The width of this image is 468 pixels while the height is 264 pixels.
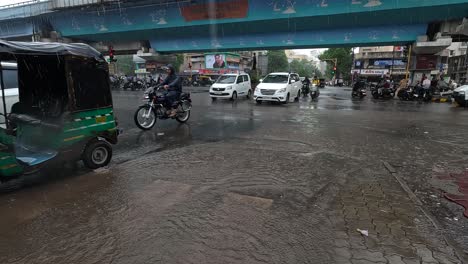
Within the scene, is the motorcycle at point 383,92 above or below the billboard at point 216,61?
below

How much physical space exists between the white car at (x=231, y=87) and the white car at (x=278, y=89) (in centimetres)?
239

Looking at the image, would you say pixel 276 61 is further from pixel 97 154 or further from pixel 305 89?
pixel 97 154

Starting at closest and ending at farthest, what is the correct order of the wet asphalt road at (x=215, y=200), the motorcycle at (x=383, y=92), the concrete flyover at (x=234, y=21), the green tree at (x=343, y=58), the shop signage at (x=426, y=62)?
the wet asphalt road at (x=215, y=200) → the concrete flyover at (x=234, y=21) → the motorcycle at (x=383, y=92) → the shop signage at (x=426, y=62) → the green tree at (x=343, y=58)

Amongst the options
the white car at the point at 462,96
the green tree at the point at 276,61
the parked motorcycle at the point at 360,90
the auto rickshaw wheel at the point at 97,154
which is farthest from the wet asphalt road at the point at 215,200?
the green tree at the point at 276,61

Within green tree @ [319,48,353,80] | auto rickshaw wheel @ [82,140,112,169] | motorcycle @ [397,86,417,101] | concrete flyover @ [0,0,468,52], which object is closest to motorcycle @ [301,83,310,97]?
concrete flyover @ [0,0,468,52]

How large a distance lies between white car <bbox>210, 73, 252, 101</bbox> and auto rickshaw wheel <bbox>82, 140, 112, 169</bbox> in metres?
13.9

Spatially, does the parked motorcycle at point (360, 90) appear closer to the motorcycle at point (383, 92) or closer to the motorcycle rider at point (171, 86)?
the motorcycle at point (383, 92)

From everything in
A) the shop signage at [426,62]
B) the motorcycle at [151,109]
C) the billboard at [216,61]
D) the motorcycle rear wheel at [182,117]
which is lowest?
the motorcycle rear wheel at [182,117]

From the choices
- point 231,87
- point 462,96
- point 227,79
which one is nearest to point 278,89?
point 231,87

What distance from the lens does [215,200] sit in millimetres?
4055

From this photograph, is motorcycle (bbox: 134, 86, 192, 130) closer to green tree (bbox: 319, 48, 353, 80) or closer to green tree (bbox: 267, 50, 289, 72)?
green tree (bbox: 319, 48, 353, 80)

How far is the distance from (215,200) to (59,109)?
322cm

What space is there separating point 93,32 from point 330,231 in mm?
31065

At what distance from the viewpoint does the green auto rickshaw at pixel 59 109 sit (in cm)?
466
